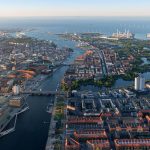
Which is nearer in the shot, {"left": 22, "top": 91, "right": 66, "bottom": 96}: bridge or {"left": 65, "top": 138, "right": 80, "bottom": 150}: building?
{"left": 65, "top": 138, "right": 80, "bottom": 150}: building

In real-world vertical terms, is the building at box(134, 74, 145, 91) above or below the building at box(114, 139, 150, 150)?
above

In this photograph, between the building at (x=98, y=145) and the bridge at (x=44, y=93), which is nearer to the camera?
the building at (x=98, y=145)

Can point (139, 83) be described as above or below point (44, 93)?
above

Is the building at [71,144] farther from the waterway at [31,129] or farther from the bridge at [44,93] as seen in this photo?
the bridge at [44,93]

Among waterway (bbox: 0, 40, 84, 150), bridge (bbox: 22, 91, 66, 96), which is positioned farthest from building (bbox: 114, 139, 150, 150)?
bridge (bbox: 22, 91, 66, 96)

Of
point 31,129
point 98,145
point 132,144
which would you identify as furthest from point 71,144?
point 31,129

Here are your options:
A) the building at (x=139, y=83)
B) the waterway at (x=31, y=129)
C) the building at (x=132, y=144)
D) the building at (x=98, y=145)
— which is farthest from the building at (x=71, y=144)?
the building at (x=139, y=83)

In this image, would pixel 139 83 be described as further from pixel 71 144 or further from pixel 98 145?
pixel 71 144

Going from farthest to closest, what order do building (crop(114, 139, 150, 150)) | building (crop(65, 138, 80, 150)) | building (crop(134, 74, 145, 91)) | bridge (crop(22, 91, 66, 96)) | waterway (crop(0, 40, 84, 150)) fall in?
1. building (crop(134, 74, 145, 91))
2. bridge (crop(22, 91, 66, 96))
3. waterway (crop(0, 40, 84, 150))
4. building (crop(114, 139, 150, 150))
5. building (crop(65, 138, 80, 150))

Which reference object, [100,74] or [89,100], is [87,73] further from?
[89,100]

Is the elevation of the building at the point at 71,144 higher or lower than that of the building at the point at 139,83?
lower

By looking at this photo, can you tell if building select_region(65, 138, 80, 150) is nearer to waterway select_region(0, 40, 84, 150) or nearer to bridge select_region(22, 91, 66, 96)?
waterway select_region(0, 40, 84, 150)
